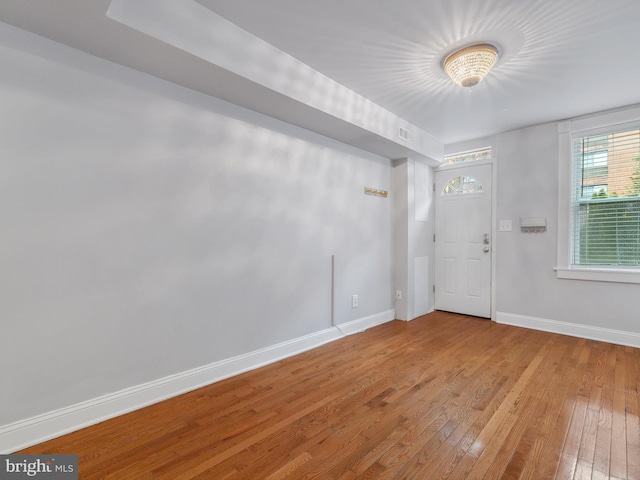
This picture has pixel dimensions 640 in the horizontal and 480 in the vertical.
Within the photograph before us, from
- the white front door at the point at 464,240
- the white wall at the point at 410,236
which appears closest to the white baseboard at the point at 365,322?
the white wall at the point at 410,236

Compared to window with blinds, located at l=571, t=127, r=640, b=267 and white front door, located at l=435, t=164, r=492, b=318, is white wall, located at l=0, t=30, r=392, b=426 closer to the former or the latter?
white front door, located at l=435, t=164, r=492, b=318

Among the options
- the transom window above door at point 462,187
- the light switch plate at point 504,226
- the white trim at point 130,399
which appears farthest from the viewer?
the transom window above door at point 462,187

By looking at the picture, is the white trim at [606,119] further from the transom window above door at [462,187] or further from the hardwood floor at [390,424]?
the hardwood floor at [390,424]

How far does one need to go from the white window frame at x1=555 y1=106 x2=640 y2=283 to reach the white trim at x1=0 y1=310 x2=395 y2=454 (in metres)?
3.02

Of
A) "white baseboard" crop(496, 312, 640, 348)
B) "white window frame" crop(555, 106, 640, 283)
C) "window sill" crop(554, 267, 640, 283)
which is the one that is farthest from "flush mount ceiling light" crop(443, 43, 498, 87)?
"white baseboard" crop(496, 312, 640, 348)

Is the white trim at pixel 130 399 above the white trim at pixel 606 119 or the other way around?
the other way around

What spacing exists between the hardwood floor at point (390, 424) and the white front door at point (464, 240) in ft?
4.64

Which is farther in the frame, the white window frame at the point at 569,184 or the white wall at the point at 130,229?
the white window frame at the point at 569,184

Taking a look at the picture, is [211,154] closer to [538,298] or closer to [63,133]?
[63,133]

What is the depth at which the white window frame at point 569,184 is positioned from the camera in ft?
10.2

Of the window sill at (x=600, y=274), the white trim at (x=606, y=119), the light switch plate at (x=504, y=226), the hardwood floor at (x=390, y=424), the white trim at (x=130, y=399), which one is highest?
the white trim at (x=606, y=119)

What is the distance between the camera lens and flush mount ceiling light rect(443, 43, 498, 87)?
2.11 metres

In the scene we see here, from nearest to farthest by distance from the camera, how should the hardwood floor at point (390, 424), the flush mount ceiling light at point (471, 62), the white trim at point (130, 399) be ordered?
the hardwood floor at point (390, 424)
the white trim at point (130, 399)
the flush mount ceiling light at point (471, 62)

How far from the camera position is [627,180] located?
10.00ft
